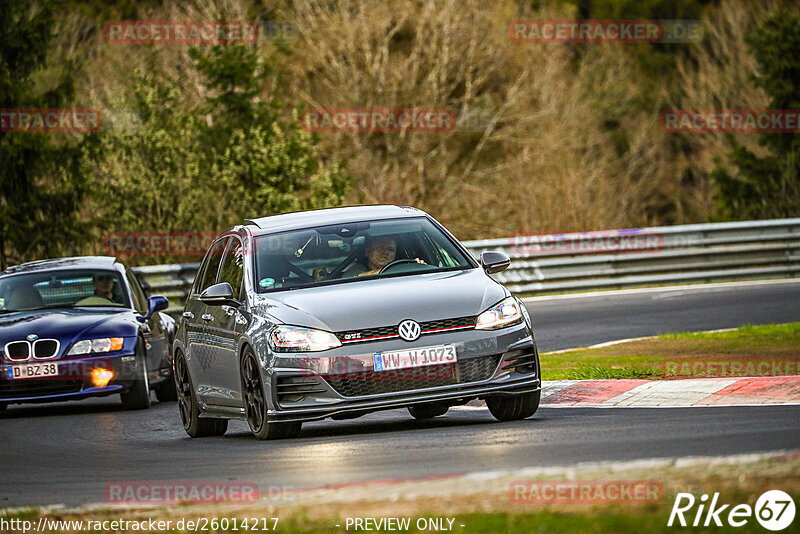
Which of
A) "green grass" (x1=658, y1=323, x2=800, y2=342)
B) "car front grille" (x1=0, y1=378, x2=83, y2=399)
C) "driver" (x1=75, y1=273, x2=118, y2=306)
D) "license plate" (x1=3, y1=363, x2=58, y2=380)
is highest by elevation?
"driver" (x1=75, y1=273, x2=118, y2=306)

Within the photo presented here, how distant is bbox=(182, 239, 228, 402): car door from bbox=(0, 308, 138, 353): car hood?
99.7 inches

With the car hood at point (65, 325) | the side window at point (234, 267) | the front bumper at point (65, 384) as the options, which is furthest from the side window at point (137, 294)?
the side window at point (234, 267)

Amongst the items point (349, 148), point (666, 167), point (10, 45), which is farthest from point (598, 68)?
point (10, 45)

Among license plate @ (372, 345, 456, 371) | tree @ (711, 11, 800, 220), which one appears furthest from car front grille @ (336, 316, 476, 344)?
tree @ (711, 11, 800, 220)

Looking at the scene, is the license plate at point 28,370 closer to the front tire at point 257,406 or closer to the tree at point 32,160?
the front tire at point 257,406

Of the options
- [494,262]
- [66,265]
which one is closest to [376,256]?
[494,262]

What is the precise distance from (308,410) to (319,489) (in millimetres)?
2642

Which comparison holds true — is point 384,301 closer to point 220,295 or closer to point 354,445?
point 354,445

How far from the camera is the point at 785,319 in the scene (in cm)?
1950

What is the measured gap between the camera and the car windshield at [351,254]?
36.9 feet

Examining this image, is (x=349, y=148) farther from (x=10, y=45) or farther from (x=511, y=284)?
(x=511, y=284)

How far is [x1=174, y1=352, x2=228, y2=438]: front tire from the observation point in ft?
40.4

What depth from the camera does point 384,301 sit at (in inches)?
412

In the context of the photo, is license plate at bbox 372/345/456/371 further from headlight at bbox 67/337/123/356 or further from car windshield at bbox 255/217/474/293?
headlight at bbox 67/337/123/356
